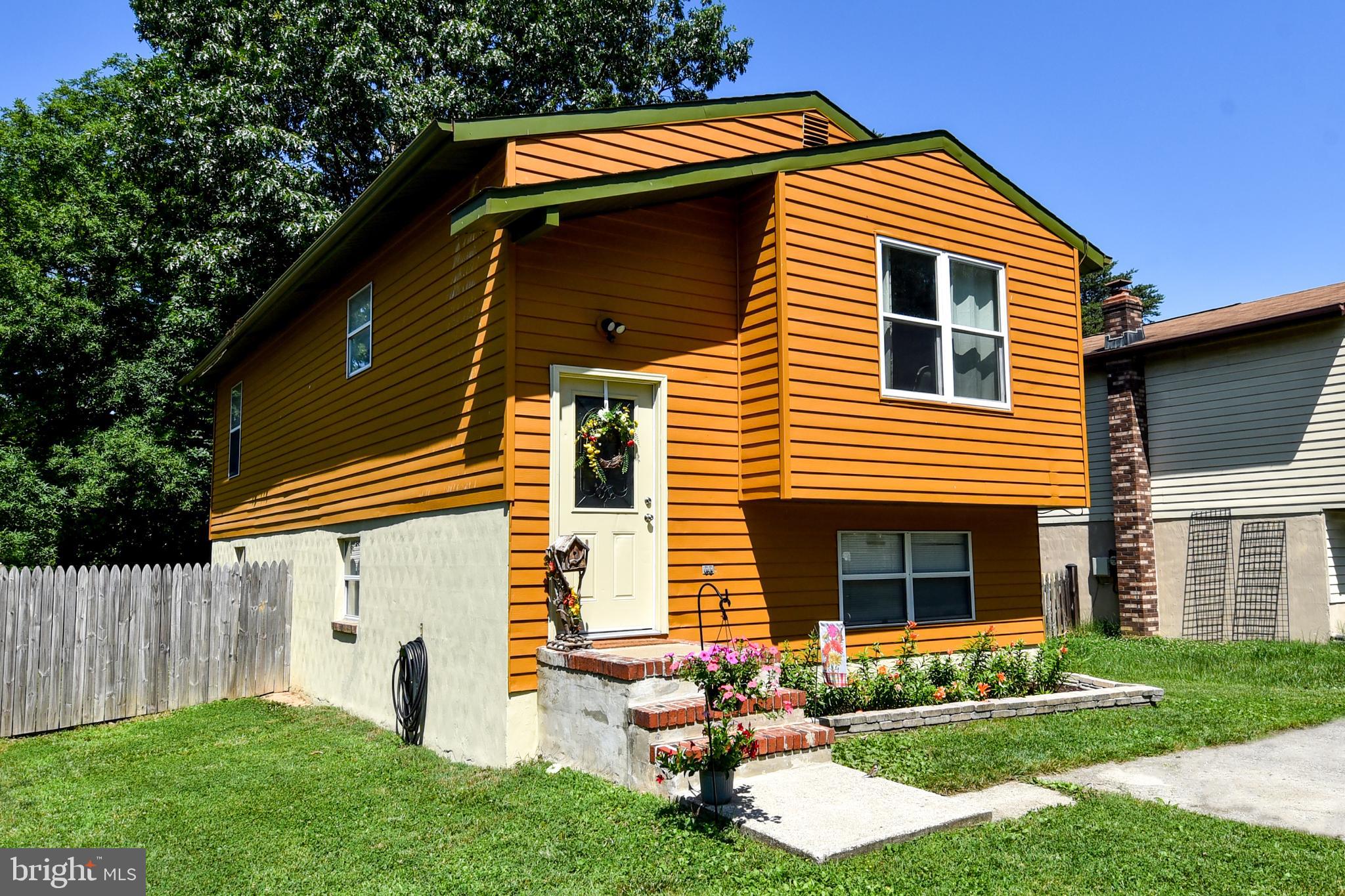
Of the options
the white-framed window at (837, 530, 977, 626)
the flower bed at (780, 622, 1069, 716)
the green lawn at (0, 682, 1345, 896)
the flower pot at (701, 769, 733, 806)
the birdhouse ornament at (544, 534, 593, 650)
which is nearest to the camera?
the green lawn at (0, 682, 1345, 896)

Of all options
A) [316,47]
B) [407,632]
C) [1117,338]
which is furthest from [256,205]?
[1117,338]

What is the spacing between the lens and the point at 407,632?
9070mm

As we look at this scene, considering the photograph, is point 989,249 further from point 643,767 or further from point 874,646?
point 643,767

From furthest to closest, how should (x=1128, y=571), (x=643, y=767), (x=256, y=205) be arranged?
(x=256, y=205)
(x=1128, y=571)
(x=643, y=767)

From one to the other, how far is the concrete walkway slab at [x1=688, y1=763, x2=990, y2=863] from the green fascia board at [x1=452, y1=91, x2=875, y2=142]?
5.36 m

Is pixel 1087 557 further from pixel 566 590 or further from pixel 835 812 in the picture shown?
pixel 835 812

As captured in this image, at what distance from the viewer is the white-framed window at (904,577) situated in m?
9.26

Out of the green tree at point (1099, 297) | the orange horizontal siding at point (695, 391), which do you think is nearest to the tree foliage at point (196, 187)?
the orange horizontal siding at point (695, 391)

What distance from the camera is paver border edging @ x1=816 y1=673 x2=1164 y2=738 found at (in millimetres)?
7539

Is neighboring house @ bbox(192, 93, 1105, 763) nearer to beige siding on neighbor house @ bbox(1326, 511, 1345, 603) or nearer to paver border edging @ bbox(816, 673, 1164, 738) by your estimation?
paver border edging @ bbox(816, 673, 1164, 738)

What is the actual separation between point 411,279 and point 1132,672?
9.51m

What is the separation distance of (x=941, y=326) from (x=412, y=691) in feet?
20.0

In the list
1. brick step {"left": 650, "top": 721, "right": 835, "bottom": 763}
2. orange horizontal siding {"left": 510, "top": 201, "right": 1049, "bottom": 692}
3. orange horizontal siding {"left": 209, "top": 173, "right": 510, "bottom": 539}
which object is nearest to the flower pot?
brick step {"left": 650, "top": 721, "right": 835, "bottom": 763}

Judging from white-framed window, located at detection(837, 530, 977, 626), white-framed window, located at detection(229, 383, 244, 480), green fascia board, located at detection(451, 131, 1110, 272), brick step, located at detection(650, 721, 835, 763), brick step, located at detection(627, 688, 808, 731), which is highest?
green fascia board, located at detection(451, 131, 1110, 272)
